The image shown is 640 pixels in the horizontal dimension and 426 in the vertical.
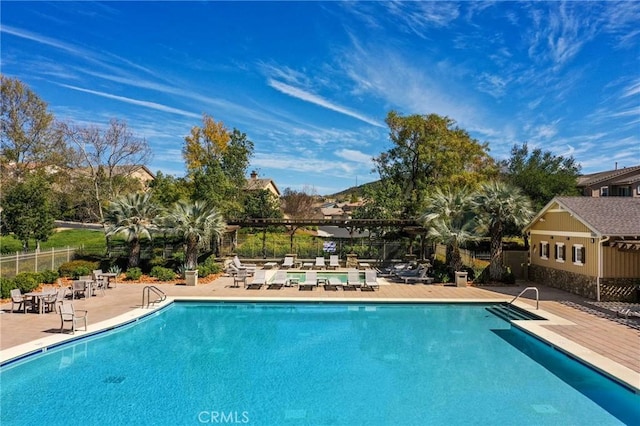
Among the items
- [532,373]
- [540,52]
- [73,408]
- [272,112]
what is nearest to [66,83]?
[272,112]

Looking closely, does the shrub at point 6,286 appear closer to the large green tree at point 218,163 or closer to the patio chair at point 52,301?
the patio chair at point 52,301

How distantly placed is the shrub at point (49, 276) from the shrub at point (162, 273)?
164 inches

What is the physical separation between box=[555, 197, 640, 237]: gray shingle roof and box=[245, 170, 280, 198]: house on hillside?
3001cm

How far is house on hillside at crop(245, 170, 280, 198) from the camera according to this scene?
4744 cm

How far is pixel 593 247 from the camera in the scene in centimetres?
1576

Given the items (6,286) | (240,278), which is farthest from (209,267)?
(6,286)

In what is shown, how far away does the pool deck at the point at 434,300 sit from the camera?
952 centimetres

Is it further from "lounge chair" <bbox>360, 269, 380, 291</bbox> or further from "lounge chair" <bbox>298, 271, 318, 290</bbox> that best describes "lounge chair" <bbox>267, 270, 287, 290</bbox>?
"lounge chair" <bbox>360, 269, 380, 291</bbox>

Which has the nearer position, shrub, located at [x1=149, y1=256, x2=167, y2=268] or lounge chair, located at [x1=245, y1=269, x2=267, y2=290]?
lounge chair, located at [x1=245, y1=269, x2=267, y2=290]

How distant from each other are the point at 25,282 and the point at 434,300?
16.1 meters

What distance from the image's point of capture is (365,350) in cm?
1098

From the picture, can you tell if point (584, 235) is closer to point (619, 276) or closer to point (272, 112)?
point (619, 276)

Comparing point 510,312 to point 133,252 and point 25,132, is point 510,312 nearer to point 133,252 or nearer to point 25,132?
point 133,252

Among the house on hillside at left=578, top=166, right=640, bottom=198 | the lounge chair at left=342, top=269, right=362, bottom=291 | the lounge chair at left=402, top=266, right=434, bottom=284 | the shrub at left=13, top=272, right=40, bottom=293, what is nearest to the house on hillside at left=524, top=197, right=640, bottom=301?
the lounge chair at left=402, top=266, right=434, bottom=284
